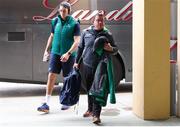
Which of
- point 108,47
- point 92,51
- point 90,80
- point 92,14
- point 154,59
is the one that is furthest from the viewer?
point 92,14

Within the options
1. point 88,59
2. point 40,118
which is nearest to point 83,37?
point 88,59

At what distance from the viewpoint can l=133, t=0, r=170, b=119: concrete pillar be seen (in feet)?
24.6

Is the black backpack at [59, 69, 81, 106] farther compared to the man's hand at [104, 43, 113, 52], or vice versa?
the black backpack at [59, 69, 81, 106]

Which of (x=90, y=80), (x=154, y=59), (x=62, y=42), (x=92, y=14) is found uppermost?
(x=92, y=14)

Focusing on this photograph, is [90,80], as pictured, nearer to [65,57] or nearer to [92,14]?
[65,57]

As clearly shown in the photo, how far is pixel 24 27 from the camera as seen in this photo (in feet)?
34.9

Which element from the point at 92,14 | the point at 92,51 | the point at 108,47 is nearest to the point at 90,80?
→ the point at 92,51

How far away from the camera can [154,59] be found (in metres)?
7.56

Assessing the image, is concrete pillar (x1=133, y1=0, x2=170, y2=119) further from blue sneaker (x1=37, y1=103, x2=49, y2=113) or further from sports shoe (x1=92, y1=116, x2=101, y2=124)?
blue sneaker (x1=37, y1=103, x2=49, y2=113)

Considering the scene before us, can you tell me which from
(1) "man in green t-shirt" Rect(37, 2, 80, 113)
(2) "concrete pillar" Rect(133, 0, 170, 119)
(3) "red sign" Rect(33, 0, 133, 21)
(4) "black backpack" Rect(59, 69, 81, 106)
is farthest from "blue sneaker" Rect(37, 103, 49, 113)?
(3) "red sign" Rect(33, 0, 133, 21)

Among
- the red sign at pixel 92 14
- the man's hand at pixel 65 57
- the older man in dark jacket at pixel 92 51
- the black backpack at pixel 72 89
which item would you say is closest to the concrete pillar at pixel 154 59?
the older man in dark jacket at pixel 92 51

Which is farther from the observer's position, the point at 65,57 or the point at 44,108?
the point at 44,108

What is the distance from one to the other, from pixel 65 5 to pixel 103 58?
1541 millimetres

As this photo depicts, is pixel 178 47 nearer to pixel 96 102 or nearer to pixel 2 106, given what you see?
pixel 96 102
